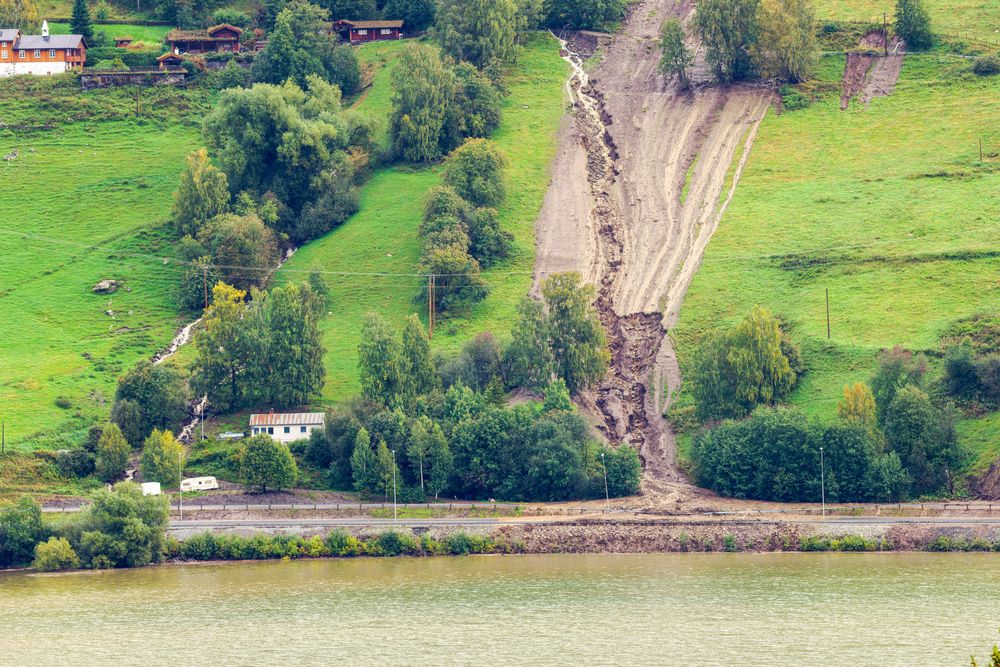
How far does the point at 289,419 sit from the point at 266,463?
8.61m

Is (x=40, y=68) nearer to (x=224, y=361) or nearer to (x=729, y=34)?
(x=224, y=361)

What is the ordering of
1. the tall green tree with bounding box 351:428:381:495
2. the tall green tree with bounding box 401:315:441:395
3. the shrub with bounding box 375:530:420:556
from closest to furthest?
1. the shrub with bounding box 375:530:420:556
2. the tall green tree with bounding box 351:428:381:495
3. the tall green tree with bounding box 401:315:441:395

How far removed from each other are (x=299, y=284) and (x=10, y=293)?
27.4m

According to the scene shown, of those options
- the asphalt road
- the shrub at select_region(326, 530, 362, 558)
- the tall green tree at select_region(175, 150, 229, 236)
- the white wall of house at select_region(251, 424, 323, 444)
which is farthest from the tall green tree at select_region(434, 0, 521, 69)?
the shrub at select_region(326, 530, 362, 558)

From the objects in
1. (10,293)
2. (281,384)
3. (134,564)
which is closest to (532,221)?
(281,384)

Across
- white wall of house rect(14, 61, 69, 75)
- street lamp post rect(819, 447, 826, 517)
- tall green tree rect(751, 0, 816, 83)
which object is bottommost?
street lamp post rect(819, 447, 826, 517)

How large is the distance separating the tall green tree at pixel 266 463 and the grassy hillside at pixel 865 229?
3566cm

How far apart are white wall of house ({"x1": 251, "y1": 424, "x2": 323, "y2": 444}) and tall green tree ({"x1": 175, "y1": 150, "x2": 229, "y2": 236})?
3155cm

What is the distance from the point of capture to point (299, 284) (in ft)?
502

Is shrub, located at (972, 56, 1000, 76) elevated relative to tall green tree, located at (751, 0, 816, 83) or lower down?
lower down

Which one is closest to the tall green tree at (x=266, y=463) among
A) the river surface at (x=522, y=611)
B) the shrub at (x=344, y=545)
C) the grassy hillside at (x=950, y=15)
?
the shrub at (x=344, y=545)

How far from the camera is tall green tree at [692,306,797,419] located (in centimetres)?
13400

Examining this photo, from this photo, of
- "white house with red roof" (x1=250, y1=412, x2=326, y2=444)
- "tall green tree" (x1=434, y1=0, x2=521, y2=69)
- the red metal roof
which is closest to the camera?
"white house with red roof" (x1=250, y1=412, x2=326, y2=444)

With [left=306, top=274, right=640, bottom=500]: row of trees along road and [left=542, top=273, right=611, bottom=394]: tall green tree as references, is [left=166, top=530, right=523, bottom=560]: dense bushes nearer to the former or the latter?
[left=306, top=274, right=640, bottom=500]: row of trees along road
